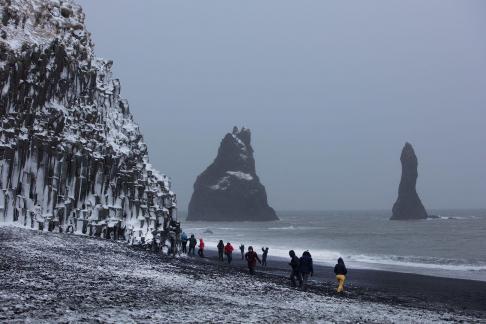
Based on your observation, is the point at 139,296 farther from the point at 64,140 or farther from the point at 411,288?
the point at 64,140

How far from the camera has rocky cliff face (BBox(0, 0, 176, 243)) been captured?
42.0 meters

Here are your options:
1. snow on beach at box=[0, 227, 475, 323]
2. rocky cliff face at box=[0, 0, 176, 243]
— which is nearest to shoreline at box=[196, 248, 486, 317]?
snow on beach at box=[0, 227, 475, 323]

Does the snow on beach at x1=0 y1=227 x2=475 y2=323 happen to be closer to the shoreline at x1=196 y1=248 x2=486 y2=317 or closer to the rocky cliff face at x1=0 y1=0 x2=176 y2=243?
the shoreline at x1=196 y1=248 x2=486 y2=317

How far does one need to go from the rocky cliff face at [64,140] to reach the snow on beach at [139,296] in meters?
13.8

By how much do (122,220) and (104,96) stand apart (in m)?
14.0

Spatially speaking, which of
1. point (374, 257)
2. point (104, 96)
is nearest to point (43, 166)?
point (104, 96)

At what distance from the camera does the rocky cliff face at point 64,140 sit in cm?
4203

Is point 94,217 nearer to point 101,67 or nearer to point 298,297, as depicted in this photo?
point 101,67

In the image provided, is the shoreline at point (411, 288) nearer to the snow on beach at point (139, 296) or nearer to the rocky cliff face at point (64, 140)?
the snow on beach at point (139, 296)

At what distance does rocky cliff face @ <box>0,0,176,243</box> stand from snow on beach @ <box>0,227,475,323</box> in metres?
13.8

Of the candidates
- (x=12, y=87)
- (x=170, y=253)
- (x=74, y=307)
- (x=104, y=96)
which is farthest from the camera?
(x=104, y=96)

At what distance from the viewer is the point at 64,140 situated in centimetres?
4638

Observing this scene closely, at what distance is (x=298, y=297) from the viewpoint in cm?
2323

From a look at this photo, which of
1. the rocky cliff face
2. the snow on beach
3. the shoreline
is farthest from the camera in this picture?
the rocky cliff face
